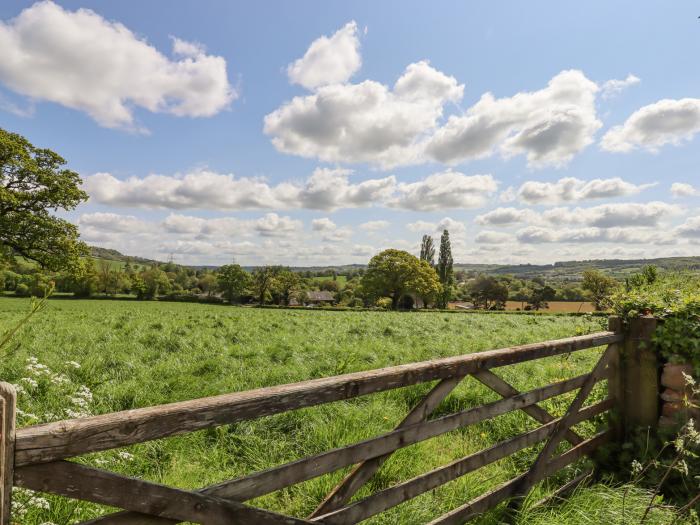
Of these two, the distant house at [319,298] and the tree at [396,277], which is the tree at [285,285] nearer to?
the distant house at [319,298]

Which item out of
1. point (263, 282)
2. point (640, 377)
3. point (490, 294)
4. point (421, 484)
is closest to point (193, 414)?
point (421, 484)

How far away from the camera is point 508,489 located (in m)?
3.46

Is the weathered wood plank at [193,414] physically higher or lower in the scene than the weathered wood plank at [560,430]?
higher

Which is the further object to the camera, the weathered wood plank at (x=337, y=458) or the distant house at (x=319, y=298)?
the distant house at (x=319, y=298)

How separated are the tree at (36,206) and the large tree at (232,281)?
2189 inches

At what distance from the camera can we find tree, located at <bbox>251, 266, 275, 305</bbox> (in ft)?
277

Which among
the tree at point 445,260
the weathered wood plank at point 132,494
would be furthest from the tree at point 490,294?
the weathered wood plank at point 132,494

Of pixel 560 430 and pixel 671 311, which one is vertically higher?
pixel 671 311

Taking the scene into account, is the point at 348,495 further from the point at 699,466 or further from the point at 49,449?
the point at 699,466

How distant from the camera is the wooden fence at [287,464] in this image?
1.50 metres

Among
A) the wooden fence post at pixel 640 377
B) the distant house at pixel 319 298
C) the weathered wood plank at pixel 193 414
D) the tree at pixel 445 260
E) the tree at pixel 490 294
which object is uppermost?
the tree at pixel 445 260

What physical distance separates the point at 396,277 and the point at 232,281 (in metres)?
39.5

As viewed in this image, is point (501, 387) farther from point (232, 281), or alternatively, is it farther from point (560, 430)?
point (232, 281)

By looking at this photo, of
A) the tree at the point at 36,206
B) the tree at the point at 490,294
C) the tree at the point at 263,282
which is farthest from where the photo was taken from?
the tree at the point at 263,282
